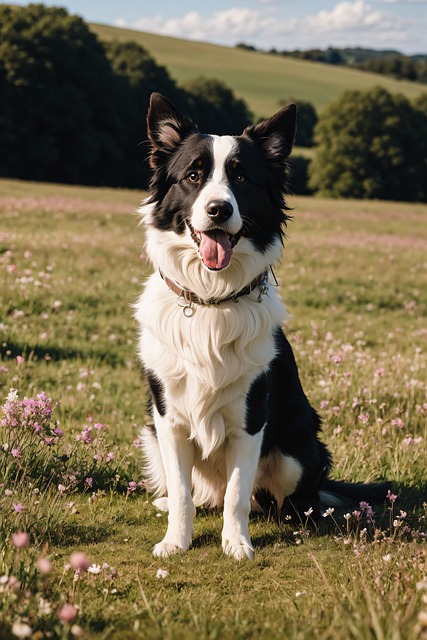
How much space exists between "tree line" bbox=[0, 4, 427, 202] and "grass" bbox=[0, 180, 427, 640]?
41.1 m

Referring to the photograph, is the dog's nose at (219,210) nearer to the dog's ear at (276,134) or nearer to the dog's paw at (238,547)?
the dog's ear at (276,134)

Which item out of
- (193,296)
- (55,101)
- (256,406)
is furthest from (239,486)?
(55,101)

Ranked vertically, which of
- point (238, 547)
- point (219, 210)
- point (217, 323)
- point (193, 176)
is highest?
point (193, 176)

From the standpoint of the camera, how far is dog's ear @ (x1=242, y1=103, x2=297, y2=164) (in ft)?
17.0

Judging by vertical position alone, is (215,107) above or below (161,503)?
above

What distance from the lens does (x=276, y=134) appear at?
17.2 ft

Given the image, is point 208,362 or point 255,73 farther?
point 255,73

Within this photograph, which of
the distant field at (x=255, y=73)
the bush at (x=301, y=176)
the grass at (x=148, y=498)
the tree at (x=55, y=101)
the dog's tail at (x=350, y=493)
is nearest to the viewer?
the grass at (x=148, y=498)

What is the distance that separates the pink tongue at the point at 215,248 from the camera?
186 inches

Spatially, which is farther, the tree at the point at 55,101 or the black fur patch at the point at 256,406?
the tree at the point at 55,101

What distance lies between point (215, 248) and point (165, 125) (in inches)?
41.2

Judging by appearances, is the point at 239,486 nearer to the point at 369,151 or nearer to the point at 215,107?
the point at 369,151

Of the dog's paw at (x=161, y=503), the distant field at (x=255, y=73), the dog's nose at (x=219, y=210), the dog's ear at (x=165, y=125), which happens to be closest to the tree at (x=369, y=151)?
the distant field at (x=255, y=73)

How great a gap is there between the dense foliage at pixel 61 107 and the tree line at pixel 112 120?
7 cm
